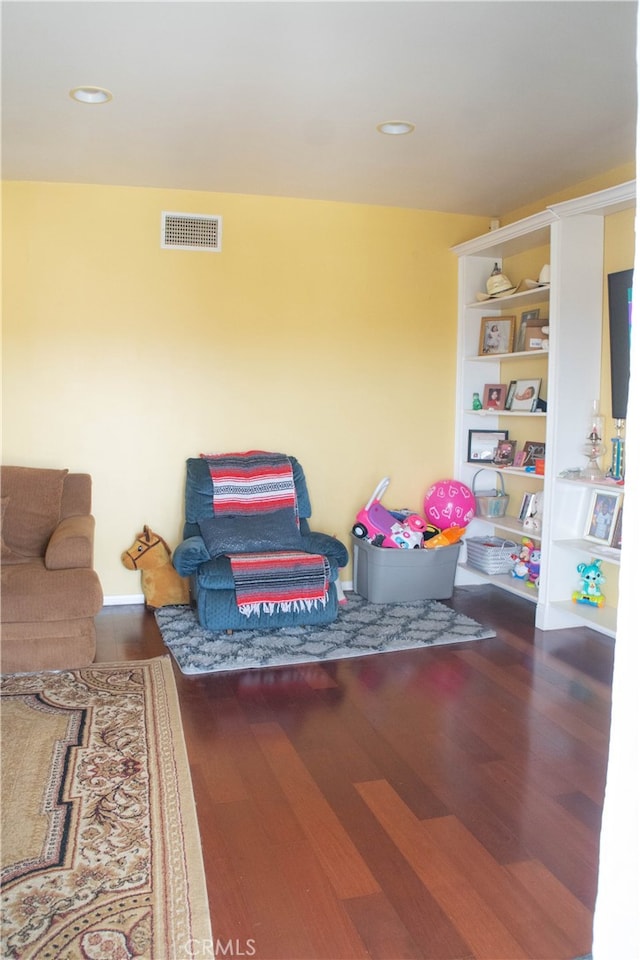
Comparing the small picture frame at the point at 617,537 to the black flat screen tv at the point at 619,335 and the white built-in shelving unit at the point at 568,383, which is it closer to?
the white built-in shelving unit at the point at 568,383

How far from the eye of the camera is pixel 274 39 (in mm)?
2602

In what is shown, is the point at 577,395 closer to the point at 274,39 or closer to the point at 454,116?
the point at 454,116

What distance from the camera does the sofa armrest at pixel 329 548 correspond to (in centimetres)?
423

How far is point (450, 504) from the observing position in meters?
4.82

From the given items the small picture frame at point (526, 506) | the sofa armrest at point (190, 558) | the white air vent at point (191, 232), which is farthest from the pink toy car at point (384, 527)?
the white air vent at point (191, 232)

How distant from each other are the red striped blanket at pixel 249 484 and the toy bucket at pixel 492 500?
1.27 m

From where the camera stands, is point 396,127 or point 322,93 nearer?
point 322,93

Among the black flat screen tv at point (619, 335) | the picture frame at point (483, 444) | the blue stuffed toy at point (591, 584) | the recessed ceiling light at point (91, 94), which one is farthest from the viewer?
the picture frame at point (483, 444)

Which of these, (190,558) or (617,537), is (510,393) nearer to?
(617,537)

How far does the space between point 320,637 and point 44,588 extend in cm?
139

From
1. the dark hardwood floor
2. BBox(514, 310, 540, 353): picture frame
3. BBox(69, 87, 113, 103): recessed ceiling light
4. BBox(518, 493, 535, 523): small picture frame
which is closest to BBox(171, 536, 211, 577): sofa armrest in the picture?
the dark hardwood floor

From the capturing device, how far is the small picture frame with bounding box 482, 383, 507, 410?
16.3ft

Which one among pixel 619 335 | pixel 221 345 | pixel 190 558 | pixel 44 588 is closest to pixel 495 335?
pixel 619 335

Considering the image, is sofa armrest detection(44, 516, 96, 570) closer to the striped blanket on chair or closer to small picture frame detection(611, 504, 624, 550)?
the striped blanket on chair
